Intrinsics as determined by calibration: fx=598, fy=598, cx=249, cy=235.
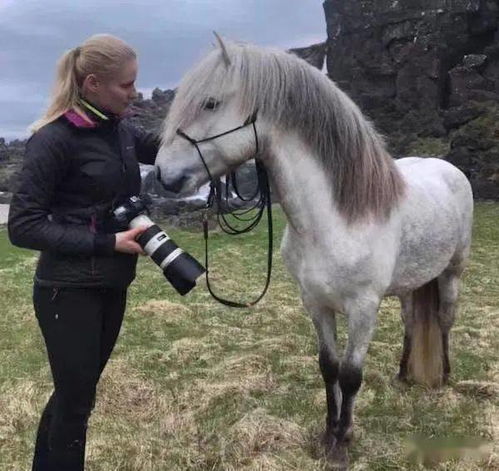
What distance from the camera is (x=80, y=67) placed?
91.8 inches

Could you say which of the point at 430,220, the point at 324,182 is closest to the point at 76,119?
the point at 324,182

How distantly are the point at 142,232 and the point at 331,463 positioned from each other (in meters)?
1.80

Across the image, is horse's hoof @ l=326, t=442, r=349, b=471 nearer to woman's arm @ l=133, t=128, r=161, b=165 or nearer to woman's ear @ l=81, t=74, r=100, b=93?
woman's arm @ l=133, t=128, r=161, b=165

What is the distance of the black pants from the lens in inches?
95.9

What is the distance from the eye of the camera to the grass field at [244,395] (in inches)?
134

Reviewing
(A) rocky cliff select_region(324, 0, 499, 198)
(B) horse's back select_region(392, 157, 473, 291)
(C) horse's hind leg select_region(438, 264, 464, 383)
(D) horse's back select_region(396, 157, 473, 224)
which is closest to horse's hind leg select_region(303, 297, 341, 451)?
(B) horse's back select_region(392, 157, 473, 291)

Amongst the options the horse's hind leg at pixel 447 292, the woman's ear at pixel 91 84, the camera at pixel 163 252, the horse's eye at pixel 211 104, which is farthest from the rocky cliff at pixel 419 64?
the woman's ear at pixel 91 84

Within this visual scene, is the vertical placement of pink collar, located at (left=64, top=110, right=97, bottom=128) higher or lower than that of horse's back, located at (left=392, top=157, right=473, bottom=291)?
higher

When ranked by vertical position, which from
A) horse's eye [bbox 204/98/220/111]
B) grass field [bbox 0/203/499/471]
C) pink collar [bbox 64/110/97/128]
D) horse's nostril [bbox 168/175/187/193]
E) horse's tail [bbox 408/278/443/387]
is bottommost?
grass field [bbox 0/203/499/471]

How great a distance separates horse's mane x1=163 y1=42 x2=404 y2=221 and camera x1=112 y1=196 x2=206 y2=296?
0.42 metres

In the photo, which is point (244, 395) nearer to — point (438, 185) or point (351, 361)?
point (351, 361)

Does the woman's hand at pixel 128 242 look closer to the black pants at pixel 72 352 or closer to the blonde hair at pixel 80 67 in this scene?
the black pants at pixel 72 352

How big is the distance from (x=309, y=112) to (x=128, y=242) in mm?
1101

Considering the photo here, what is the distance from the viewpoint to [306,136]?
2922 millimetres
